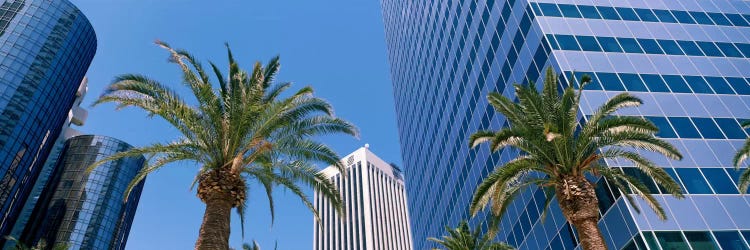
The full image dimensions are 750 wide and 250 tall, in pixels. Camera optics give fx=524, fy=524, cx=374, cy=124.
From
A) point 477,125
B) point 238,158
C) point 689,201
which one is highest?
point 477,125

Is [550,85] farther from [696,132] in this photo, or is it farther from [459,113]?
[459,113]

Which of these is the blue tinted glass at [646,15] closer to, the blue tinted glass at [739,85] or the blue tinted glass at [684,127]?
the blue tinted glass at [739,85]

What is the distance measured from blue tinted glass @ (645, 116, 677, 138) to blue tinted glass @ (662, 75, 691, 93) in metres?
3.20

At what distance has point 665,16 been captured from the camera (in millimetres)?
35406

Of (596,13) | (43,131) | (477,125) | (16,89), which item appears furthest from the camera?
(43,131)

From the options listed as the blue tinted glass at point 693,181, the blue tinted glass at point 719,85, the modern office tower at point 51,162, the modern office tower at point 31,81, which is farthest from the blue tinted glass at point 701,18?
the modern office tower at point 51,162

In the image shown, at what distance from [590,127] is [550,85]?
2.06 m

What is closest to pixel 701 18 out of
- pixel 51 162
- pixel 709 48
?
pixel 709 48

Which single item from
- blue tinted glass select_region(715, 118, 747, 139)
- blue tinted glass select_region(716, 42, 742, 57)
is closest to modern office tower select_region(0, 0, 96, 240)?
blue tinted glass select_region(715, 118, 747, 139)

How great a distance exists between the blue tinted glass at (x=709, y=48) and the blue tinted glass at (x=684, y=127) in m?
8.33

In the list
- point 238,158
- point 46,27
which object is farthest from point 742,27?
point 46,27

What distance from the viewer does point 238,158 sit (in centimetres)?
1413

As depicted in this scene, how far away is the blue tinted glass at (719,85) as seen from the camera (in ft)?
99.0

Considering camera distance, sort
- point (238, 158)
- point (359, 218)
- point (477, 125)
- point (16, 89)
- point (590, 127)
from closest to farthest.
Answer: point (238, 158) → point (590, 127) → point (477, 125) → point (16, 89) → point (359, 218)
